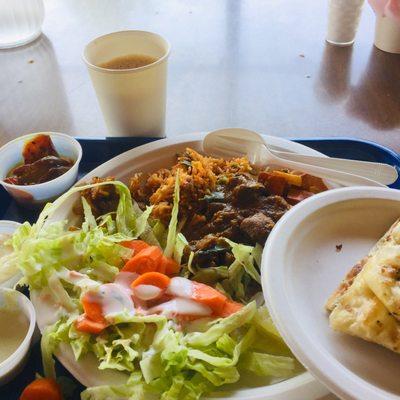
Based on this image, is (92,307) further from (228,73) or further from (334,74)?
(334,74)

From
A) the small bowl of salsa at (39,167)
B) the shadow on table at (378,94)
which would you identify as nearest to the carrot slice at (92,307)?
the small bowl of salsa at (39,167)

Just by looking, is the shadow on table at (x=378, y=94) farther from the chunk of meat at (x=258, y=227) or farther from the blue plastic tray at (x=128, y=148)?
the chunk of meat at (x=258, y=227)

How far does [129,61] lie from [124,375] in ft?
3.27

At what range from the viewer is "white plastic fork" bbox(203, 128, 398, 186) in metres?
1.23

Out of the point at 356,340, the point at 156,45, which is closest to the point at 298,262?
the point at 356,340

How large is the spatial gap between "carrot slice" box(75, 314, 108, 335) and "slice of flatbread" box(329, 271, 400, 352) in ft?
1.64

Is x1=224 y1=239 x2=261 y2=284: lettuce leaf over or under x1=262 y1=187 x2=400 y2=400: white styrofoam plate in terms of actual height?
under

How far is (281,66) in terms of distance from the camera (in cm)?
219

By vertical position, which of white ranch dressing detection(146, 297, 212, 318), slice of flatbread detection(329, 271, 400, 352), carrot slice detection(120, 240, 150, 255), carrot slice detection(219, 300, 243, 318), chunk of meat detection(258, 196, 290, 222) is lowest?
carrot slice detection(219, 300, 243, 318)

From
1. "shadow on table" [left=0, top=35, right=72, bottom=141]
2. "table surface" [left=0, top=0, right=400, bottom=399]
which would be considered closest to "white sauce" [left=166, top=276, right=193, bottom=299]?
"table surface" [left=0, top=0, right=400, bottom=399]

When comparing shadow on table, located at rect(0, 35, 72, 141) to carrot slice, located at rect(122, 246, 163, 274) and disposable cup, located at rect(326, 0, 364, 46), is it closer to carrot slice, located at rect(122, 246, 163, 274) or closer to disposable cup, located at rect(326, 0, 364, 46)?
carrot slice, located at rect(122, 246, 163, 274)

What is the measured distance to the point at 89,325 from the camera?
3.31ft

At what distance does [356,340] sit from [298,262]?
185mm

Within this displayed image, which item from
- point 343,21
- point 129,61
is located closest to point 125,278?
point 129,61
